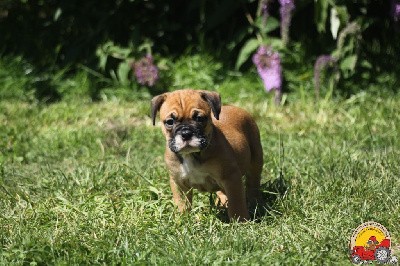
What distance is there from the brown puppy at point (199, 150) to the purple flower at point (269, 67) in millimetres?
3085

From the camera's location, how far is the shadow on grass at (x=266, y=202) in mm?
4524

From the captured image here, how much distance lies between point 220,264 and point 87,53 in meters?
5.72

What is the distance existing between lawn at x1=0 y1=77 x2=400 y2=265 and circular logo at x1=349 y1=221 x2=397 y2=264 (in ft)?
0.23

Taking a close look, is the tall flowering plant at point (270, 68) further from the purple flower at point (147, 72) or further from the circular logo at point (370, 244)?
the circular logo at point (370, 244)

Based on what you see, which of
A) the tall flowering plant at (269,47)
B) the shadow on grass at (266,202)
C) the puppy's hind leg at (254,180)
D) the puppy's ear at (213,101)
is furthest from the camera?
the tall flowering plant at (269,47)

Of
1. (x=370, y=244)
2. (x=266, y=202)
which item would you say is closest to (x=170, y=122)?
(x=266, y=202)

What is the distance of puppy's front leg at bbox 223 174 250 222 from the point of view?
4.31m

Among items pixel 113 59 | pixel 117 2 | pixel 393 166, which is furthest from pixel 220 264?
pixel 117 2

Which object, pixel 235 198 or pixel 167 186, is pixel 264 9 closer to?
pixel 167 186

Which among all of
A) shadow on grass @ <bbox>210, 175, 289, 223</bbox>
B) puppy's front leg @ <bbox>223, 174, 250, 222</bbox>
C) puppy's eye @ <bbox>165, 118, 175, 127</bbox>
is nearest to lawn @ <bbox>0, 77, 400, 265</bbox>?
shadow on grass @ <bbox>210, 175, 289, 223</bbox>

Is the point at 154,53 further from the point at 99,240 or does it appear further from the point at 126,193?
the point at 99,240

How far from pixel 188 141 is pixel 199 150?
0.31 feet

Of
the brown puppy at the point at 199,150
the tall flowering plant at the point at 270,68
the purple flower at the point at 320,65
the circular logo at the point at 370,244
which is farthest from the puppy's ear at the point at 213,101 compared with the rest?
the tall flowering plant at the point at 270,68

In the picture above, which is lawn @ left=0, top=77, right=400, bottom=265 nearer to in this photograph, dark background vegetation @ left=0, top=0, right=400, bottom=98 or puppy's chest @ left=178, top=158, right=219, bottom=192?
puppy's chest @ left=178, top=158, right=219, bottom=192
